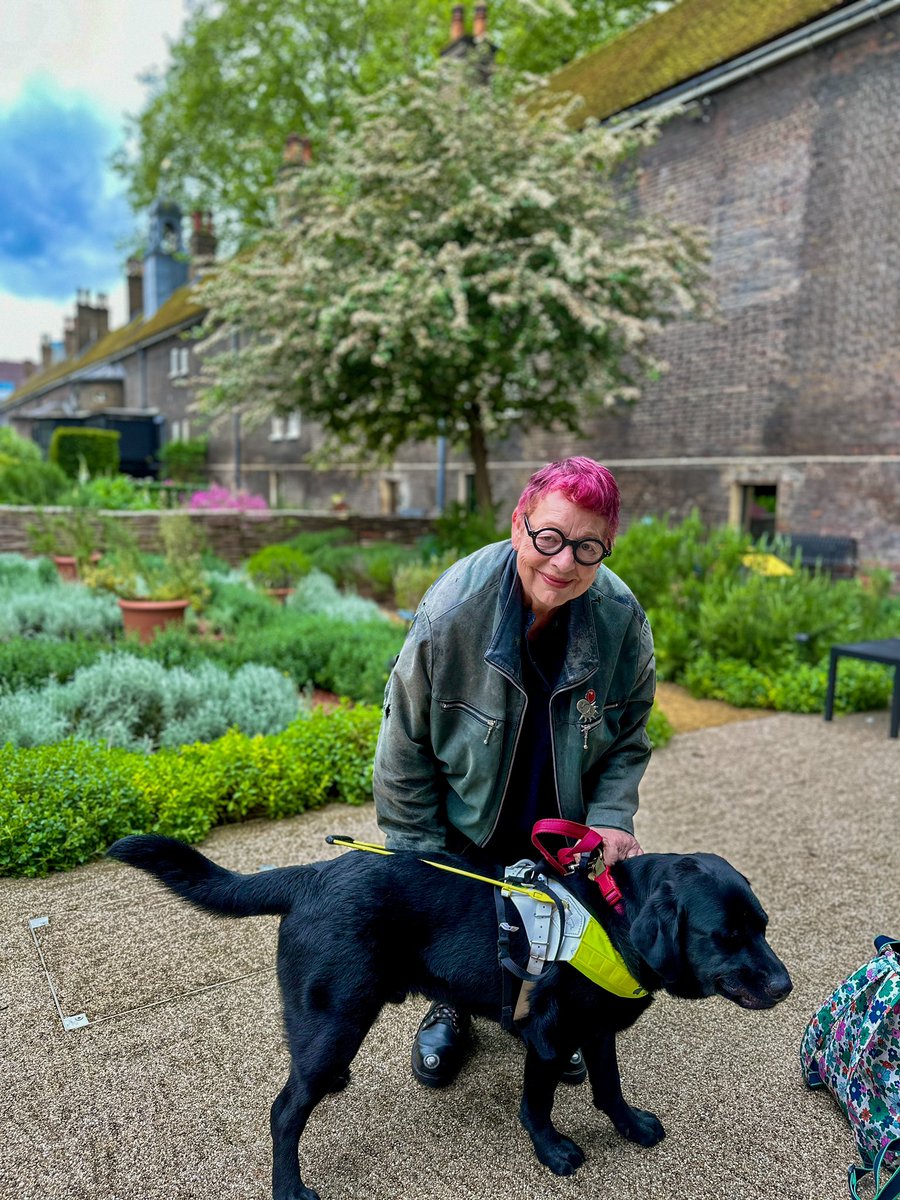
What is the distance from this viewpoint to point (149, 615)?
7043 millimetres

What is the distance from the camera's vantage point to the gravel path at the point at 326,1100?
218 cm

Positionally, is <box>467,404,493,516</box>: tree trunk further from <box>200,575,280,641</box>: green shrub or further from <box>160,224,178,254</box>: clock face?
<box>160,224,178,254</box>: clock face

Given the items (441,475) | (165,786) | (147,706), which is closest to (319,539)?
(441,475)

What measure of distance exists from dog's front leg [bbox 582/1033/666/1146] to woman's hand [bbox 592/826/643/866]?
1.48ft

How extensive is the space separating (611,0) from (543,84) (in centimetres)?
1685

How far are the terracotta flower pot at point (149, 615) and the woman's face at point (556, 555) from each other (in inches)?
212

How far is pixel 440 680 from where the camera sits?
7.46ft

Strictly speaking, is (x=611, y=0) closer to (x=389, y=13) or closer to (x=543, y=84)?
(x=389, y=13)

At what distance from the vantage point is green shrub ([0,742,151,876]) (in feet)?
11.8

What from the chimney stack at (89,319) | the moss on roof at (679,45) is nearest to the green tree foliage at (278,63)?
the moss on roof at (679,45)

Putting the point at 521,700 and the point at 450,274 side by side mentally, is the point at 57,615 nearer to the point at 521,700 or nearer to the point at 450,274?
the point at 521,700

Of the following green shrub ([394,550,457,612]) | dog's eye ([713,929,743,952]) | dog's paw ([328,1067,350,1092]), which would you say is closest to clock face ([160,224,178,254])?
green shrub ([394,550,457,612])

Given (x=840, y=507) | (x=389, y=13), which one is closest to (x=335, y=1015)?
(x=840, y=507)

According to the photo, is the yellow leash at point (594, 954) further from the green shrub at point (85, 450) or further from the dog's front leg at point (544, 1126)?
the green shrub at point (85, 450)
